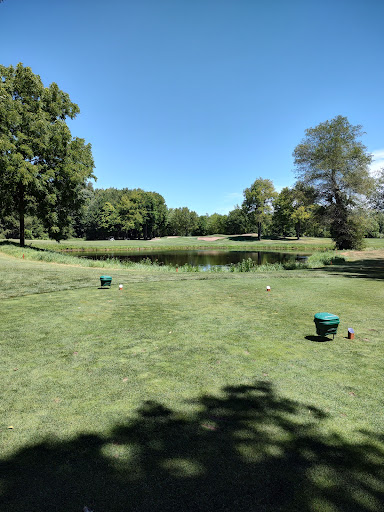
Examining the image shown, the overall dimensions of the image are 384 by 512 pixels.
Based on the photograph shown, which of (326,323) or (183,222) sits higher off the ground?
(183,222)

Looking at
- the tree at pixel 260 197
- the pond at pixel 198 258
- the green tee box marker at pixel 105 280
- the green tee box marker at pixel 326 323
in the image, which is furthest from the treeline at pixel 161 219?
the green tee box marker at pixel 326 323

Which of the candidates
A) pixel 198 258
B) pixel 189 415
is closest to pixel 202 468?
pixel 189 415

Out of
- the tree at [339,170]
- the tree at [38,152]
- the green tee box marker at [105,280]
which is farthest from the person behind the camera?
the tree at [339,170]

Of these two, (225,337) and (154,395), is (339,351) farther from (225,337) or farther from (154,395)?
(154,395)

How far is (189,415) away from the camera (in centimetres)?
390

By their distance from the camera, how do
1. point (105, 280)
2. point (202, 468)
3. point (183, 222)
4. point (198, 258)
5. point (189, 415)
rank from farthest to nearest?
point (183, 222)
point (198, 258)
point (105, 280)
point (189, 415)
point (202, 468)

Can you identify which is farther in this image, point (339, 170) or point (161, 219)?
point (161, 219)

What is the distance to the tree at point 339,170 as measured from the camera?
123 ft

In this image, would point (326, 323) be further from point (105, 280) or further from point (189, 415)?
point (105, 280)

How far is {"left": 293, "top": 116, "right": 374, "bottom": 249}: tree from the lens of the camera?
37.4 m

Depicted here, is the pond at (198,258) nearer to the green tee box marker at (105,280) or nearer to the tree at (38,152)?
the tree at (38,152)

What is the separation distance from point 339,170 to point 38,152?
3736 cm

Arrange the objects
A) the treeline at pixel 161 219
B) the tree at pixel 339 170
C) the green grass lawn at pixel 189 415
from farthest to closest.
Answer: the treeline at pixel 161 219, the tree at pixel 339 170, the green grass lawn at pixel 189 415

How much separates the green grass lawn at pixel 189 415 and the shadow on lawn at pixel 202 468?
1 cm
